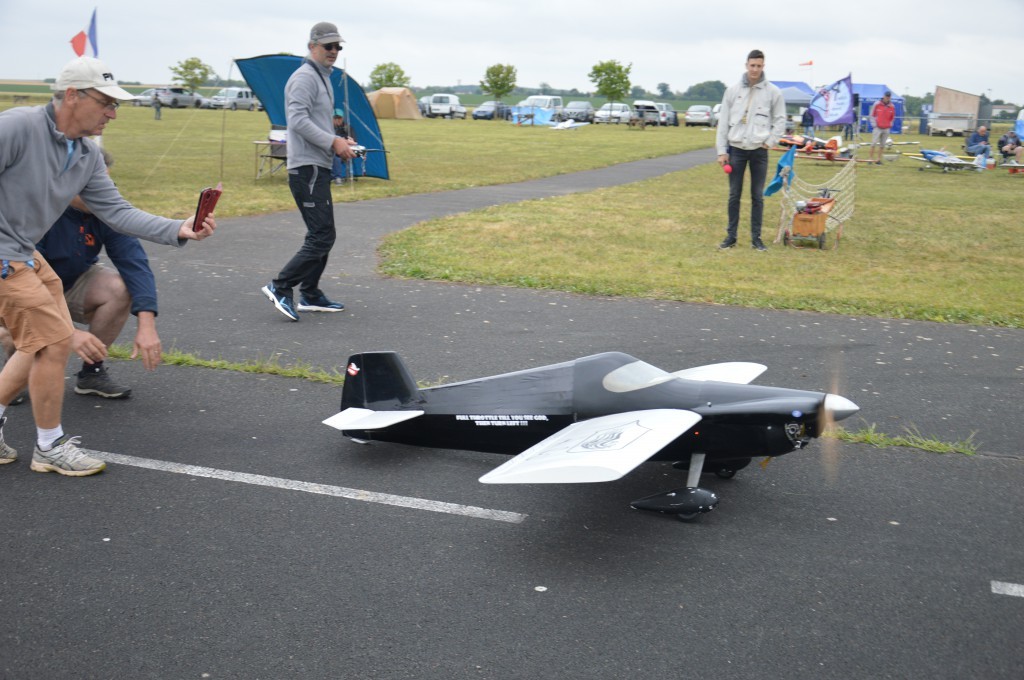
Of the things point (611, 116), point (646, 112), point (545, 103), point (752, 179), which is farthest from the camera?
point (545, 103)

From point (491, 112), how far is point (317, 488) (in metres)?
64.3

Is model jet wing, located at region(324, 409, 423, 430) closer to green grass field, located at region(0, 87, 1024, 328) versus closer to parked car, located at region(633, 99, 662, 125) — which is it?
green grass field, located at region(0, 87, 1024, 328)

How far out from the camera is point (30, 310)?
13.6 ft

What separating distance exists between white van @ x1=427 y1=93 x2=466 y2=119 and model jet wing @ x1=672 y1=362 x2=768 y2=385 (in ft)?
206

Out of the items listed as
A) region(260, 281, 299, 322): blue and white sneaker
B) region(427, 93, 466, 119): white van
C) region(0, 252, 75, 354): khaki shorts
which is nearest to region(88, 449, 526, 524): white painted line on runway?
region(0, 252, 75, 354): khaki shorts

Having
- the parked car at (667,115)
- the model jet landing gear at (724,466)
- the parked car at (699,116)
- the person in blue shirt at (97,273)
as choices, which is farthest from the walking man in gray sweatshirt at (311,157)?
the parked car at (699,116)

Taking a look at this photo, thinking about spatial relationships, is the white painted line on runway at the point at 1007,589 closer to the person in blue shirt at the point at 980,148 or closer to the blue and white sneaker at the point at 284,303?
the blue and white sneaker at the point at 284,303

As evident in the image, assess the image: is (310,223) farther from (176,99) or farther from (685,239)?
(176,99)

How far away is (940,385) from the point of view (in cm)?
626

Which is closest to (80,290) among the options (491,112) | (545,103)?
(545,103)

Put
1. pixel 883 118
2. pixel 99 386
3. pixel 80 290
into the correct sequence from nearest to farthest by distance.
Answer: pixel 80 290 → pixel 99 386 → pixel 883 118

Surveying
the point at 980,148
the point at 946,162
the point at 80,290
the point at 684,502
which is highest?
the point at 980,148

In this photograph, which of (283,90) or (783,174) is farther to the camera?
(283,90)

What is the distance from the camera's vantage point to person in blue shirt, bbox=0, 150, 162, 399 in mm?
5078
